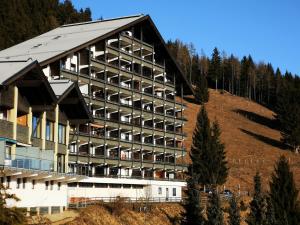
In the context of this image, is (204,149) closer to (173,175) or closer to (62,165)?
(173,175)

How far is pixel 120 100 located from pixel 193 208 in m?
22.8

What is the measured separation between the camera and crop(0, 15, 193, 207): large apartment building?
2525 inches

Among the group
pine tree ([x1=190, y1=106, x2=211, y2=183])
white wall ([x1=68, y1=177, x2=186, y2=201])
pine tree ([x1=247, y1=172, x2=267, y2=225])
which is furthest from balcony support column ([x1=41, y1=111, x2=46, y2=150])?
pine tree ([x1=190, y1=106, x2=211, y2=183])

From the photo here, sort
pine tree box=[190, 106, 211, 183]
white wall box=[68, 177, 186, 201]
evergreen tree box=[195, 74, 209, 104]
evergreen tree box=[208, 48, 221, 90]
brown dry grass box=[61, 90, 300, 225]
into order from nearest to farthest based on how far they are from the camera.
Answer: brown dry grass box=[61, 90, 300, 225], white wall box=[68, 177, 186, 201], pine tree box=[190, 106, 211, 183], evergreen tree box=[195, 74, 209, 104], evergreen tree box=[208, 48, 221, 90]

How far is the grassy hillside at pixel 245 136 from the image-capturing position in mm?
111938

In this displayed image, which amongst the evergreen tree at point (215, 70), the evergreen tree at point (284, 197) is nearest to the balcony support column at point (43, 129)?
the evergreen tree at point (284, 197)

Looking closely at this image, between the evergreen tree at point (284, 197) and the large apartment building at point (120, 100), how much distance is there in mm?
16324

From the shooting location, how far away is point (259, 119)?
159 m

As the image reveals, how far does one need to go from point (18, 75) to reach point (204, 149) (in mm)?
52682

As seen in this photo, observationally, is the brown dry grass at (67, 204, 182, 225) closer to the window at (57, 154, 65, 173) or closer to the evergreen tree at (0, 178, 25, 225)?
the window at (57, 154, 65, 173)

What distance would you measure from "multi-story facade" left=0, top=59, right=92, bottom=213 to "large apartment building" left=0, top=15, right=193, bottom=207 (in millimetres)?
10283

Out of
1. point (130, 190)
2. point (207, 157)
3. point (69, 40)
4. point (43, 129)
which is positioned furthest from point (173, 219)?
point (207, 157)

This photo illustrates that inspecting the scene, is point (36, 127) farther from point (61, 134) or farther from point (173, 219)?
point (173, 219)

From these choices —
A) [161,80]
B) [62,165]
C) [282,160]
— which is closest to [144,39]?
[161,80]
